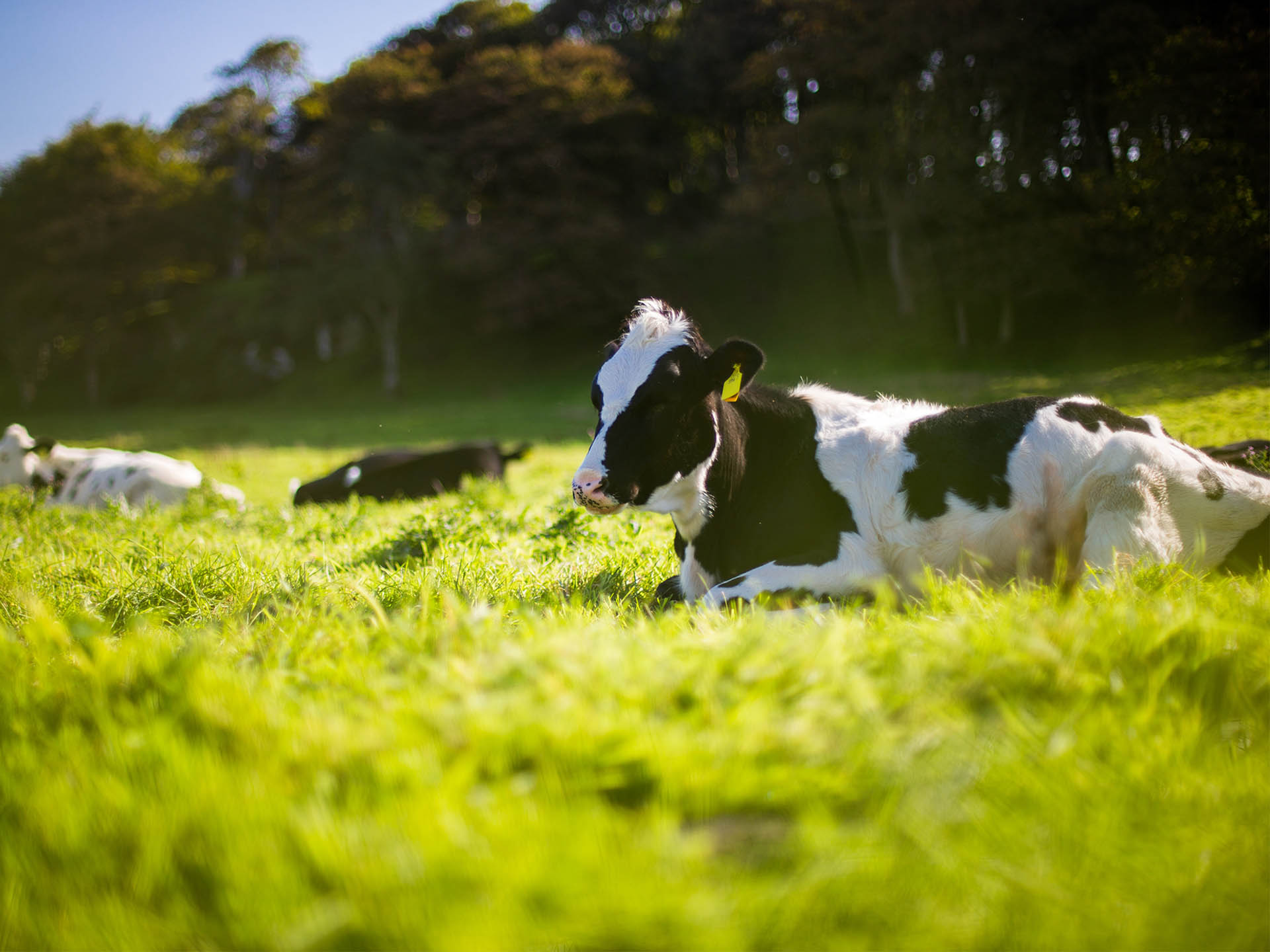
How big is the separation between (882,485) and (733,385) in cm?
86

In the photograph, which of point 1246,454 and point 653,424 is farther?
point 1246,454

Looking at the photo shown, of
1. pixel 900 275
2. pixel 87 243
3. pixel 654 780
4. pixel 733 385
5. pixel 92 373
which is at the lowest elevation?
pixel 654 780

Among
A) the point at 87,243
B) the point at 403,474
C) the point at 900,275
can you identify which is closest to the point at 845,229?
the point at 900,275

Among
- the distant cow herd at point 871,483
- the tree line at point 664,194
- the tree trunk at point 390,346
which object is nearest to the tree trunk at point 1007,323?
the tree line at point 664,194

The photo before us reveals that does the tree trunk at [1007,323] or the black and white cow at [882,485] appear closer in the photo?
the black and white cow at [882,485]

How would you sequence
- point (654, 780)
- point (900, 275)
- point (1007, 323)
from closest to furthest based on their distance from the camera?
point (654, 780), point (1007, 323), point (900, 275)

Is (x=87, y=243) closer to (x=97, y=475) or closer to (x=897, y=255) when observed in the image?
(x=97, y=475)

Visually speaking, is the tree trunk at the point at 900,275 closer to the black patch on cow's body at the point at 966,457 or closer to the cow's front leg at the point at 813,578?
the black patch on cow's body at the point at 966,457

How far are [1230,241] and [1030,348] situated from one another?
9.19 meters

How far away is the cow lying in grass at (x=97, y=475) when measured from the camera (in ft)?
31.4

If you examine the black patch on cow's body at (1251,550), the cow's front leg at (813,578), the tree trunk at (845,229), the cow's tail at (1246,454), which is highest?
the tree trunk at (845,229)

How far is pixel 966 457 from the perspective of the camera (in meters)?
3.70

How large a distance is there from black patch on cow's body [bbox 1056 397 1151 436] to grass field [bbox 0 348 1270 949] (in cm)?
108

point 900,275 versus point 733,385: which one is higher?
point 900,275
